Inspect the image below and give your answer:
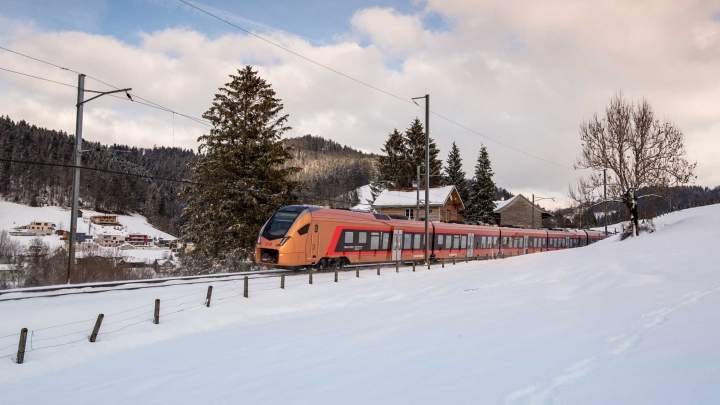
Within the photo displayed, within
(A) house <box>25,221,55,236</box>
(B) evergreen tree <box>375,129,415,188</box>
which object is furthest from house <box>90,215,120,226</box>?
(B) evergreen tree <box>375,129,415,188</box>

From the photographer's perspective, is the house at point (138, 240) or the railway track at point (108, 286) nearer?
the railway track at point (108, 286)

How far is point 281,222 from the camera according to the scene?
68.2 feet

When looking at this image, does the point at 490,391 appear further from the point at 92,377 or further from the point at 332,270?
the point at 332,270

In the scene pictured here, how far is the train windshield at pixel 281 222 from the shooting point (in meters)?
20.4

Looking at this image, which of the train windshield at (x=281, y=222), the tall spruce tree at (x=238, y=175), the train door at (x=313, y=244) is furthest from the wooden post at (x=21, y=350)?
the tall spruce tree at (x=238, y=175)

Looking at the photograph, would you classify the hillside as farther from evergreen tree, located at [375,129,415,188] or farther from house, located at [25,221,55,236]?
evergreen tree, located at [375,129,415,188]

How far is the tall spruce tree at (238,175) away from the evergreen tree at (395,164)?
133ft

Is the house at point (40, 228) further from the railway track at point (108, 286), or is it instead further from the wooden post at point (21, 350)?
A: the wooden post at point (21, 350)

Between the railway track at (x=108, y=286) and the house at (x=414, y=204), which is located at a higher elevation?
the house at (x=414, y=204)

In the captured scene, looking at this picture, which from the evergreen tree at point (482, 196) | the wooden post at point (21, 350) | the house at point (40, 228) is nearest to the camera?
the wooden post at point (21, 350)

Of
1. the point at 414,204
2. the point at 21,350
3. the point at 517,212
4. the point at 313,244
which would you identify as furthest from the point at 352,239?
the point at 517,212

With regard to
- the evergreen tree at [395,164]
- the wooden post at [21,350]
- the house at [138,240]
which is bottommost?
the house at [138,240]

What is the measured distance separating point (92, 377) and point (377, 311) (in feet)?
23.9

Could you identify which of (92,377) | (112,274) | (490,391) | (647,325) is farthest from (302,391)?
(112,274)
